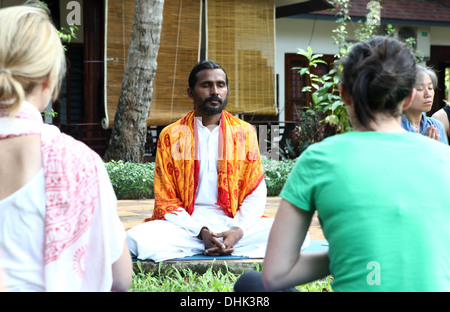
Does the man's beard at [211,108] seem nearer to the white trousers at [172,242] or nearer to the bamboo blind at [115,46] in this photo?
the white trousers at [172,242]

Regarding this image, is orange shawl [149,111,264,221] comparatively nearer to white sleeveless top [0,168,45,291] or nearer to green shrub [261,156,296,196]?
white sleeveless top [0,168,45,291]

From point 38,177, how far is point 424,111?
11.1 ft

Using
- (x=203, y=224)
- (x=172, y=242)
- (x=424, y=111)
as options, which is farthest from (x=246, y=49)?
(x=172, y=242)

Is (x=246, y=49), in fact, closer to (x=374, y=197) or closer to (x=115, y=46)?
(x=115, y=46)

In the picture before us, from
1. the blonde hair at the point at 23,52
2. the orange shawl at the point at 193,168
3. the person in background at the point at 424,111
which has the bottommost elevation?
the orange shawl at the point at 193,168

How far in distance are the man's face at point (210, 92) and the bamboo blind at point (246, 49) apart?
6257 mm

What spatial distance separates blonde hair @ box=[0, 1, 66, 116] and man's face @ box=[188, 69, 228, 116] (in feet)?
8.79

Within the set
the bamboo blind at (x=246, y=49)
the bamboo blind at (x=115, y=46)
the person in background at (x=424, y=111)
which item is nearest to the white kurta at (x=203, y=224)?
the person in background at (x=424, y=111)

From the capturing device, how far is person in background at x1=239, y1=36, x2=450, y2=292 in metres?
1.65

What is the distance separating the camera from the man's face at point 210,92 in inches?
172

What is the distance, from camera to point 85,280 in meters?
1.83

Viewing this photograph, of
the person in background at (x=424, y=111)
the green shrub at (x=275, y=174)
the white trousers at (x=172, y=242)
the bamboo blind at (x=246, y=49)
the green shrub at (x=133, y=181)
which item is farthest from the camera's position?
the bamboo blind at (x=246, y=49)

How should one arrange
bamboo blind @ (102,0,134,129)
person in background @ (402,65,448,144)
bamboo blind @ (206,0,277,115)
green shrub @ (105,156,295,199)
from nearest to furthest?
1. person in background @ (402,65,448,144)
2. green shrub @ (105,156,295,199)
3. bamboo blind @ (102,0,134,129)
4. bamboo blind @ (206,0,277,115)

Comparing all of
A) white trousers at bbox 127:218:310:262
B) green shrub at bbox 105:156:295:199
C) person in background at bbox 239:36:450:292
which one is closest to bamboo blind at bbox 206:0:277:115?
green shrub at bbox 105:156:295:199
